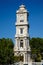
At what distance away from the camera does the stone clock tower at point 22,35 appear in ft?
235

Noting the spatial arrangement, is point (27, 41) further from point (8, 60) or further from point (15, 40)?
point (8, 60)

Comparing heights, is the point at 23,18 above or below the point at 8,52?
above

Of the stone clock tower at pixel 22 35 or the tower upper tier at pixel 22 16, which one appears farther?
the tower upper tier at pixel 22 16

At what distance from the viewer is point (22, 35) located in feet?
239

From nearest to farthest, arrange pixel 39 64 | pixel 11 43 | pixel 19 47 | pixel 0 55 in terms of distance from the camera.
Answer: pixel 0 55 → pixel 39 64 → pixel 19 47 → pixel 11 43

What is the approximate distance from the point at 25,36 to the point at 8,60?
18.5 meters

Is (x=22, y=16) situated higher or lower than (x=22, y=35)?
higher

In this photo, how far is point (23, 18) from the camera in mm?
73875

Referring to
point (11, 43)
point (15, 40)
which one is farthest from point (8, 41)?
point (15, 40)

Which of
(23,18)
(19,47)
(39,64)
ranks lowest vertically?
(39,64)

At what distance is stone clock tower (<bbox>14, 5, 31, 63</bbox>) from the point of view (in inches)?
2822

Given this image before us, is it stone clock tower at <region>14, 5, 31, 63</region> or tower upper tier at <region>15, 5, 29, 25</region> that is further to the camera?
tower upper tier at <region>15, 5, 29, 25</region>

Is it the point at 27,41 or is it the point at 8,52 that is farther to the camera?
the point at 27,41

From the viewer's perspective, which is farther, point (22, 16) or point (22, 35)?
point (22, 16)
